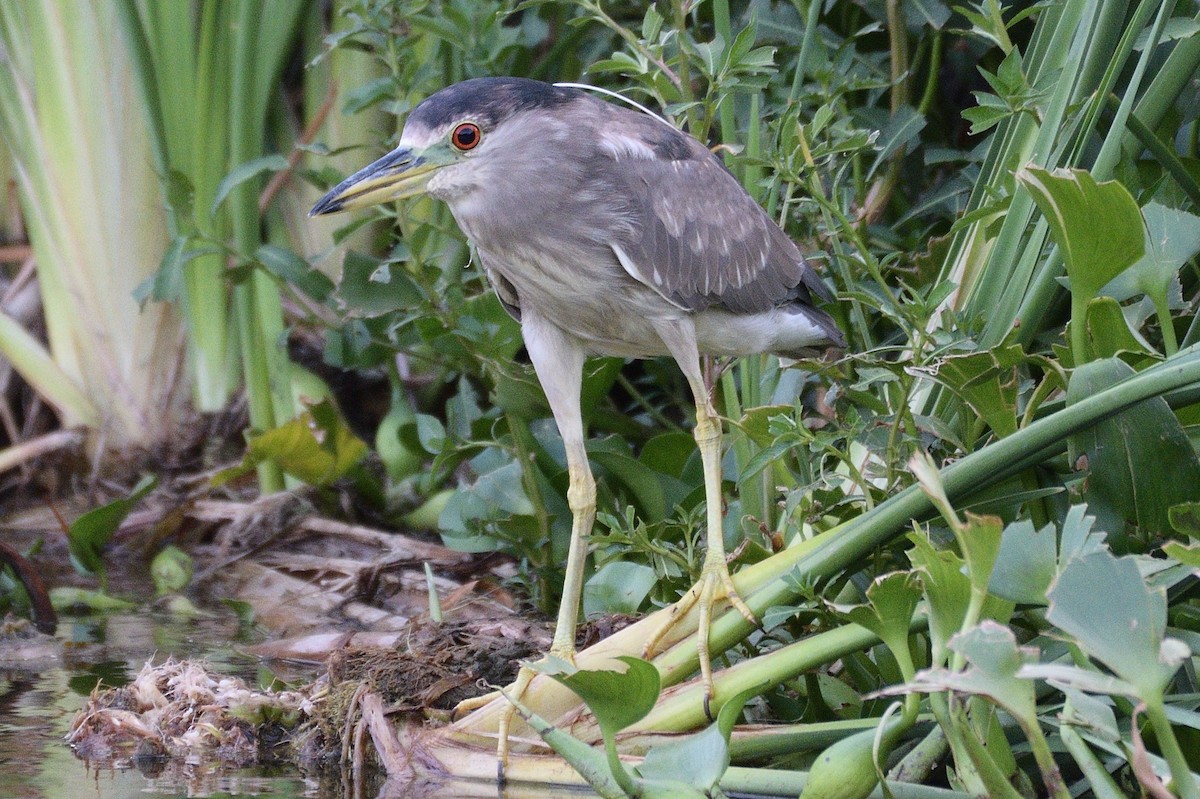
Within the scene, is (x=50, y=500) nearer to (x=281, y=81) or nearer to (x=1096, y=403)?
(x=281, y=81)

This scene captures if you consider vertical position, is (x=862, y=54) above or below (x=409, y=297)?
above

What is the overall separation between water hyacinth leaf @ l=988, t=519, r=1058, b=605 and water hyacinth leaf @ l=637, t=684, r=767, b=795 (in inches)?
18.0

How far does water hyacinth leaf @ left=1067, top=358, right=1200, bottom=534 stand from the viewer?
2.23 metres

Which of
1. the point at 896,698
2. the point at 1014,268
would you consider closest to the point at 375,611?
the point at 896,698

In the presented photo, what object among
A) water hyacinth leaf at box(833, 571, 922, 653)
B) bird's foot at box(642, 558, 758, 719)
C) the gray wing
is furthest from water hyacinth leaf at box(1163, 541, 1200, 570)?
the gray wing

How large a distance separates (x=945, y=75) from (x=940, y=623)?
327cm

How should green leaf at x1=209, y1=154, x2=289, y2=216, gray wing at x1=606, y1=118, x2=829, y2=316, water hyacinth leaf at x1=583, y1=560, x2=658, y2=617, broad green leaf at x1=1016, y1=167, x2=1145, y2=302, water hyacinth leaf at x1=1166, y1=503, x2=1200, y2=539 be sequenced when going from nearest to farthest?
water hyacinth leaf at x1=1166, y1=503, x2=1200, y2=539 → broad green leaf at x1=1016, y1=167, x2=1145, y2=302 → gray wing at x1=606, y1=118, x2=829, y2=316 → water hyacinth leaf at x1=583, y1=560, x2=658, y2=617 → green leaf at x1=209, y1=154, x2=289, y2=216

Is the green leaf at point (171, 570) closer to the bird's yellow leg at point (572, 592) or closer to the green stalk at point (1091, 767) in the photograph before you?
the bird's yellow leg at point (572, 592)

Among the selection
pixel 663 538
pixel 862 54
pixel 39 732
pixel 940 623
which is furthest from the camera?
pixel 862 54

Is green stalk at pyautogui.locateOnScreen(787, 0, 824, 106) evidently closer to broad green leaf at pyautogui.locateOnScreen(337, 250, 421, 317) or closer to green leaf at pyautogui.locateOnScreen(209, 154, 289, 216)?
broad green leaf at pyautogui.locateOnScreen(337, 250, 421, 317)

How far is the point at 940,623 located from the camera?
1935 millimetres

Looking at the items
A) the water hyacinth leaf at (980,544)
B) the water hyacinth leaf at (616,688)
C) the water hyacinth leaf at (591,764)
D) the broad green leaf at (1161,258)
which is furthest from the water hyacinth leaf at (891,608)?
the broad green leaf at (1161,258)

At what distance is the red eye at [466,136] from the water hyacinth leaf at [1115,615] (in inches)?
61.0

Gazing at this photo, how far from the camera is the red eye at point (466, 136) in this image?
2.74 m
